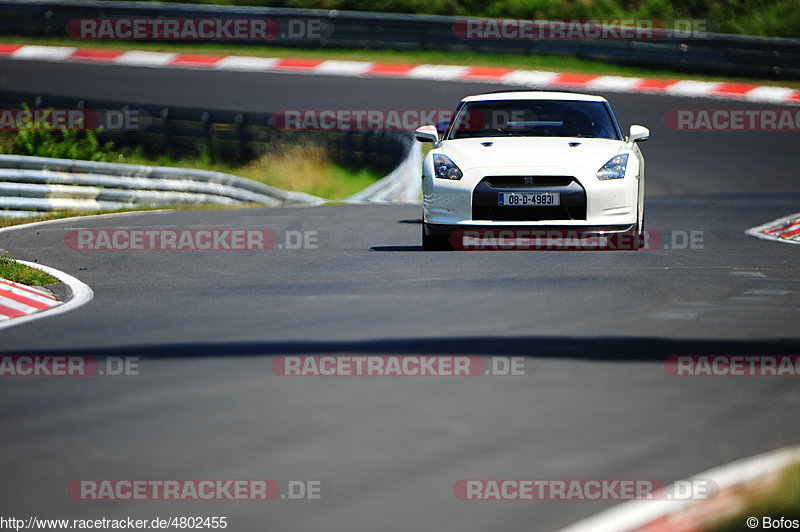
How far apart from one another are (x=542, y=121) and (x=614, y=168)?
1.34m

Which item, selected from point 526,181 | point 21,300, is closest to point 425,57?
point 526,181

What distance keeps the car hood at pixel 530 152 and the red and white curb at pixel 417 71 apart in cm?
1261

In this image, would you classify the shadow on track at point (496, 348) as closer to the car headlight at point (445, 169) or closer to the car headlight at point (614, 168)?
the car headlight at point (614, 168)

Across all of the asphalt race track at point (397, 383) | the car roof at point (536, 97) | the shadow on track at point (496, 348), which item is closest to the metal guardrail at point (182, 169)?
the asphalt race track at point (397, 383)

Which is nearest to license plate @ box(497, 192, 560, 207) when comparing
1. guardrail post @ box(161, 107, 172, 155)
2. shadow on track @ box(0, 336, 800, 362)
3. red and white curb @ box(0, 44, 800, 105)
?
shadow on track @ box(0, 336, 800, 362)

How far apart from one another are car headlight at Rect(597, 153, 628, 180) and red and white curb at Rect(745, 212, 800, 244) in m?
2.86

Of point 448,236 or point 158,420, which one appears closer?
point 158,420

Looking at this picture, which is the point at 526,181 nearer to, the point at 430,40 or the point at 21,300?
the point at 21,300

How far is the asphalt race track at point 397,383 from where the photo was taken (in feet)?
14.4

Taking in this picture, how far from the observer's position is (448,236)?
1040 centimetres

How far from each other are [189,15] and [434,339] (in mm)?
22884

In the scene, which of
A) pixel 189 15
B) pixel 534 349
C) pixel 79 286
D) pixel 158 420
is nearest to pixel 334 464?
pixel 158 420

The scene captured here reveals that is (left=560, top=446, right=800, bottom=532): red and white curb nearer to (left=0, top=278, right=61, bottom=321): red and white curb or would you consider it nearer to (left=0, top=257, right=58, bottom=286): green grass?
(left=0, top=278, right=61, bottom=321): red and white curb

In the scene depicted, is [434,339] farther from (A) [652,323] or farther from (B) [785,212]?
(B) [785,212]
